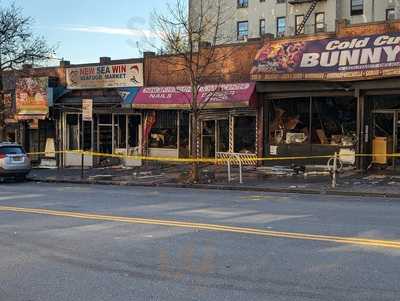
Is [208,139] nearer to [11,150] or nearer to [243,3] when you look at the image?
[11,150]

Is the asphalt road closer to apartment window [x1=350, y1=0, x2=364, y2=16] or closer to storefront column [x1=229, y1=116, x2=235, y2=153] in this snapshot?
storefront column [x1=229, y1=116, x2=235, y2=153]

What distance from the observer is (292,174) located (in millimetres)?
21531

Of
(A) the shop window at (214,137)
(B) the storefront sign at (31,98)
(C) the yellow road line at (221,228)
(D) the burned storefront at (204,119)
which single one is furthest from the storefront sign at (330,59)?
(B) the storefront sign at (31,98)

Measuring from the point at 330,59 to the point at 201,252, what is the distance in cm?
1418

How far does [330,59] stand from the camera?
20.4 meters

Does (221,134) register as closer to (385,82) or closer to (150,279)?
(385,82)

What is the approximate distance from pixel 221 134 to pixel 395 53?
866 centimetres

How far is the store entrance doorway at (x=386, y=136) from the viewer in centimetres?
2084

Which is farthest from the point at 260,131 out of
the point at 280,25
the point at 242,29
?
the point at 242,29

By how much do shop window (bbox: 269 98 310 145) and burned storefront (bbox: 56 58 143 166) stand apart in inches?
281

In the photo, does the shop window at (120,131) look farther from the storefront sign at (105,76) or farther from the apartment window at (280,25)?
the apartment window at (280,25)

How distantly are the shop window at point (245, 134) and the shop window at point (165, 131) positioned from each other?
10.9 feet

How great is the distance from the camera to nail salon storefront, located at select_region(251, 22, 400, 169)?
64.7ft

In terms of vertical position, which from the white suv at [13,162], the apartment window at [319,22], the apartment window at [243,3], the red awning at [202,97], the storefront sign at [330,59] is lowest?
the white suv at [13,162]
